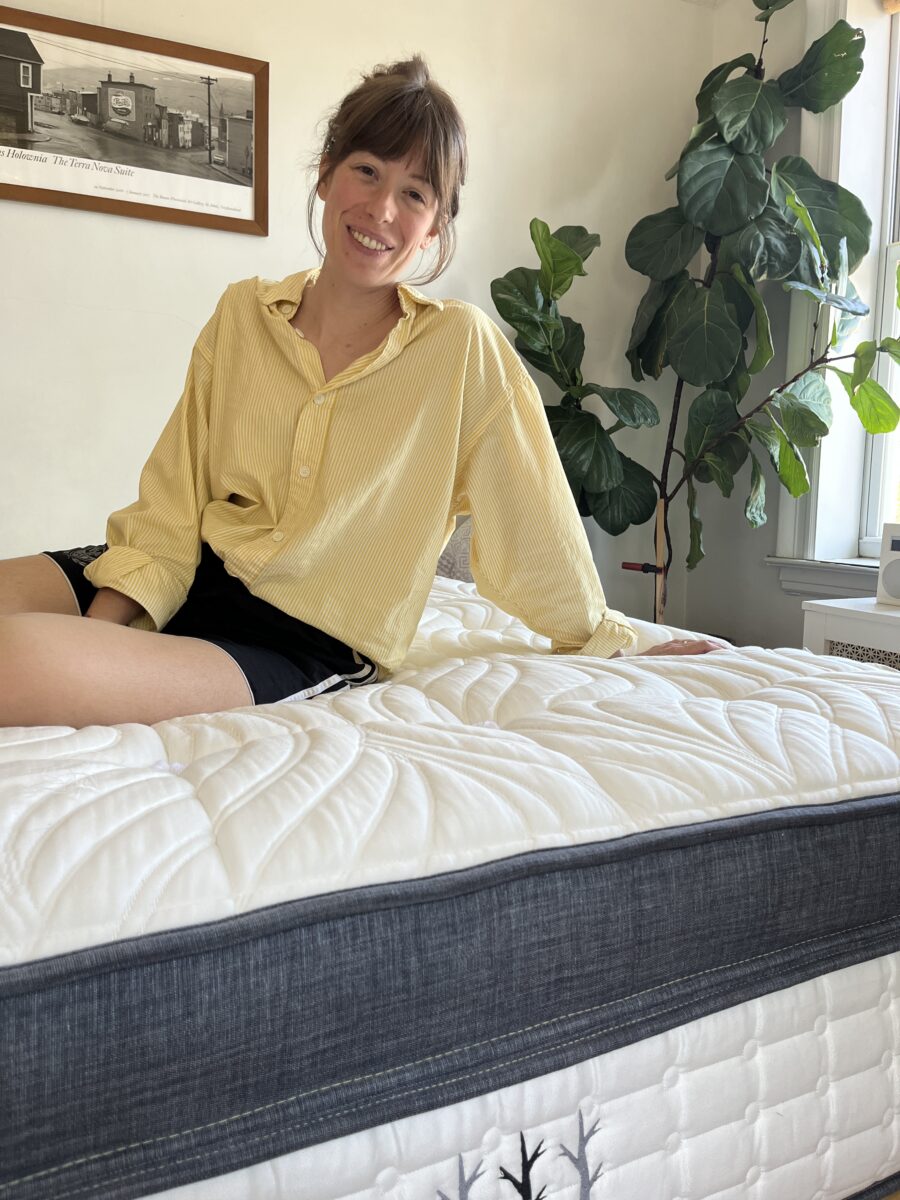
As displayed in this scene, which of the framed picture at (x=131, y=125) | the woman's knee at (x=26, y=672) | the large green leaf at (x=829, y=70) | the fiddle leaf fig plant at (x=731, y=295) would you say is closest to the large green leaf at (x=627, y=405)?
the fiddle leaf fig plant at (x=731, y=295)

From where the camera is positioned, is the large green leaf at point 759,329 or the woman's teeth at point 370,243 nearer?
the woman's teeth at point 370,243

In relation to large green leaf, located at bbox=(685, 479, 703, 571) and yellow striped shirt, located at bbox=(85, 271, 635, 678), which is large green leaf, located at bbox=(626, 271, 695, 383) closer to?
large green leaf, located at bbox=(685, 479, 703, 571)

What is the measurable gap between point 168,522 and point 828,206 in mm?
2489

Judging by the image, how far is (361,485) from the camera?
1.33 m

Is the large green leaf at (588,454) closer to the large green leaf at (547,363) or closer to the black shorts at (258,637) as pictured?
the large green leaf at (547,363)

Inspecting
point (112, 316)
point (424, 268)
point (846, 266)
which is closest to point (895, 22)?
point (846, 266)

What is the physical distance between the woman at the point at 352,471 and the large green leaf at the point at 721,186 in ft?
5.90

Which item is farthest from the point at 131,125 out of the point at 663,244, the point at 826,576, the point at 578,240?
the point at 826,576

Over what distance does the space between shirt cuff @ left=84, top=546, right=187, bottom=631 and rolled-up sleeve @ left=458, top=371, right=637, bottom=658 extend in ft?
1.44

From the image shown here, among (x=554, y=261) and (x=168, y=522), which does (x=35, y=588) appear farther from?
(x=554, y=261)

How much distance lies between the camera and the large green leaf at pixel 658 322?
3133mm

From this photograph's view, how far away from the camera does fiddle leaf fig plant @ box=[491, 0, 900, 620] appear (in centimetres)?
297

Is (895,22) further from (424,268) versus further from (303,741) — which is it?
(303,741)

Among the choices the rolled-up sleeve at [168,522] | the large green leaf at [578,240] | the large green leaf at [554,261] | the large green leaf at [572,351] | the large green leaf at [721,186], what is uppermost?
the large green leaf at [721,186]
